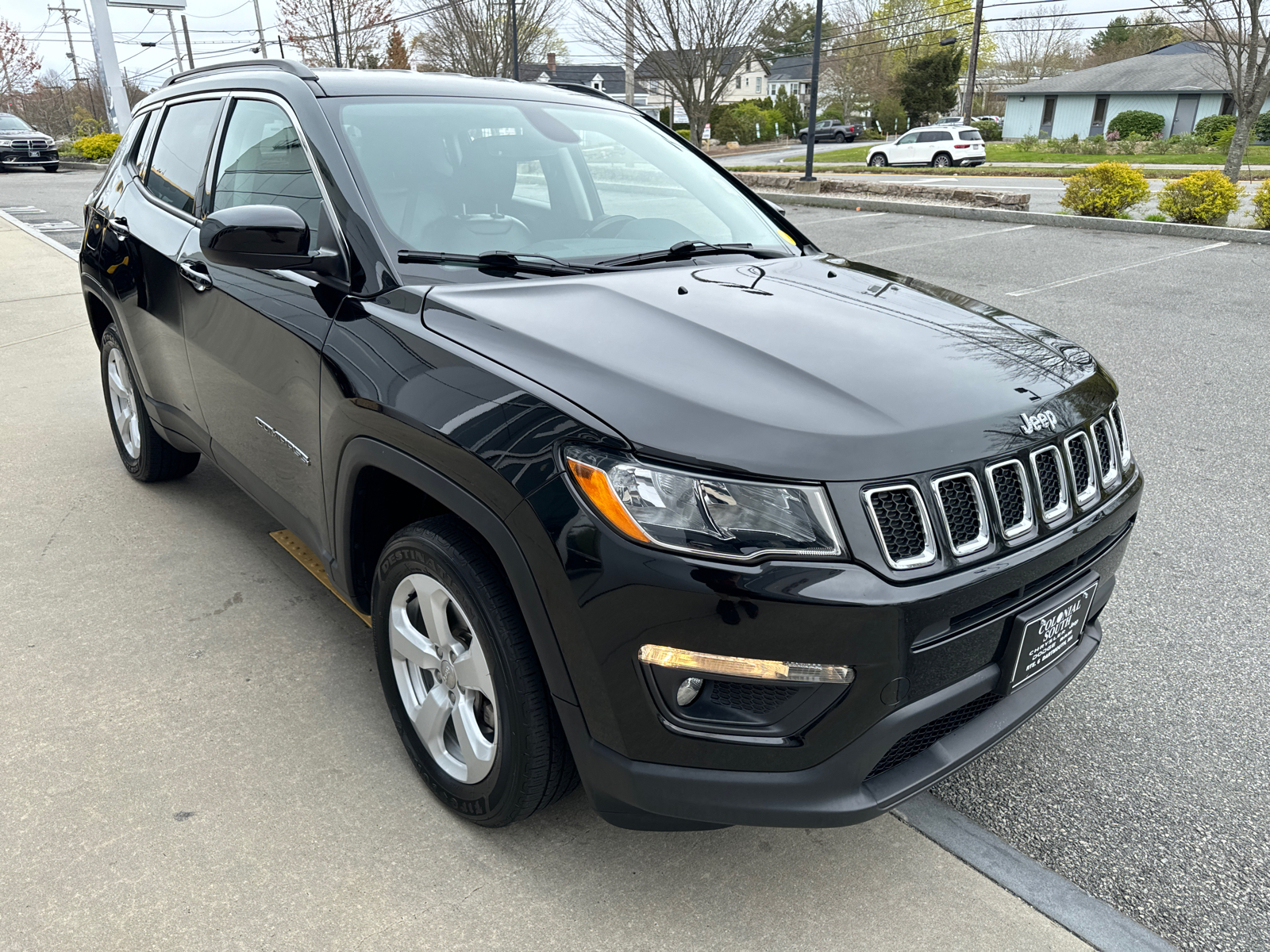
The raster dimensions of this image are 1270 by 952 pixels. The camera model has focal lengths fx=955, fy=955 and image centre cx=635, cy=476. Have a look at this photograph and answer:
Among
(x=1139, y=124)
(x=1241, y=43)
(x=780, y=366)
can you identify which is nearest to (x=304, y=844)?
(x=780, y=366)

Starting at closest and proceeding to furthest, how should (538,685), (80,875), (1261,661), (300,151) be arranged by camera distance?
(538,685)
(80,875)
(300,151)
(1261,661)

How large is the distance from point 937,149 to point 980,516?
36445 millimetres

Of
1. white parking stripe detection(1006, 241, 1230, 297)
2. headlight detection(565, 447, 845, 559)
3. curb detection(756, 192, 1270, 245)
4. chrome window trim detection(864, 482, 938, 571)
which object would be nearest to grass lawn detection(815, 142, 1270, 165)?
curb detection(756, 192, 1270, 245)

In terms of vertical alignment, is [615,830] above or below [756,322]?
below

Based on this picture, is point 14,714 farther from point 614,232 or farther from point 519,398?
point 614,232

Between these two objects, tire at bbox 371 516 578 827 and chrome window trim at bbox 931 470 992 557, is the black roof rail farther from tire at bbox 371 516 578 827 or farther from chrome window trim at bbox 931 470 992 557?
chrome window trim at bbox 931 470 992 557

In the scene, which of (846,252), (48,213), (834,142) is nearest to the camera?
(846,252)

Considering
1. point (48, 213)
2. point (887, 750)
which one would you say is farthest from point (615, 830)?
point (48, 213)

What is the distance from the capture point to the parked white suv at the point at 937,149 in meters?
34.3

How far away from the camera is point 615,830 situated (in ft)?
7.74

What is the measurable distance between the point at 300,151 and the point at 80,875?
195 cm

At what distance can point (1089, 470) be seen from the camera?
2137 millimetres

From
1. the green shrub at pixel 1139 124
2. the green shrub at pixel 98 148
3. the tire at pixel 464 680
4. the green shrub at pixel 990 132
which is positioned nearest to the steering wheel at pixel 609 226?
the tire at pixel 464 680

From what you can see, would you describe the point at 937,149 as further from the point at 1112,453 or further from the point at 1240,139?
the point at 1112,453
